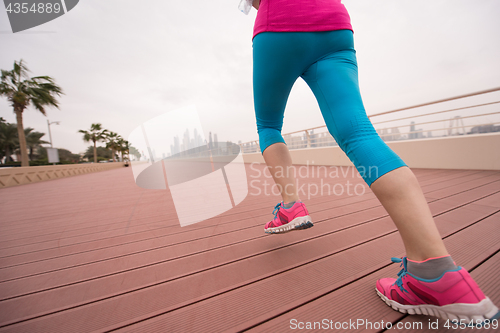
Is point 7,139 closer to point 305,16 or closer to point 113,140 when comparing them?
point 113,140

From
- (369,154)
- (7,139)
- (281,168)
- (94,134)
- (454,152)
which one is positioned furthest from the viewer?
(94,134)

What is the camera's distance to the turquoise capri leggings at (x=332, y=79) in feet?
1.63

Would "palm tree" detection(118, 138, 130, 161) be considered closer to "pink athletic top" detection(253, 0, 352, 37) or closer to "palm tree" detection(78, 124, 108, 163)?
"palm tree" detection(78, 124, 108, 163)

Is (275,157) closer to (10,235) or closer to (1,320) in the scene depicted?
(1,320)

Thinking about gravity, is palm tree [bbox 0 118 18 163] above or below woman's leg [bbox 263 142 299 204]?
above

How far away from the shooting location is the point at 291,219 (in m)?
0.77

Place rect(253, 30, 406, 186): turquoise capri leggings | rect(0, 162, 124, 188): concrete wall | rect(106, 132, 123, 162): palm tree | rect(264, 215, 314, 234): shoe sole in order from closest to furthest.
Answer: rect(253, 30, 406, 186): turquoise capri leggings, rect(264, 215, 314, 234): shoe sole, rect(0, 162, 124, 188): concrete wall, rect(106, 132, 123, 162): palm tree

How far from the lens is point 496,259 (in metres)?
0.63

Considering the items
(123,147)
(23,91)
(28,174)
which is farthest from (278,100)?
(123,147)

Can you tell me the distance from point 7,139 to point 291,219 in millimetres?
37142

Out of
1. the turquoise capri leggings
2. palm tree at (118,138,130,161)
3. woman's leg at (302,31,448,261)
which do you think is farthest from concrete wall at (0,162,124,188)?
palm tree at (118,138,130,161)

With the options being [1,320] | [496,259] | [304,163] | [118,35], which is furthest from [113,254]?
[118,35]

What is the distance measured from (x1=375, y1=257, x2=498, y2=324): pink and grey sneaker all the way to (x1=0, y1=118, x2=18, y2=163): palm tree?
121 ft

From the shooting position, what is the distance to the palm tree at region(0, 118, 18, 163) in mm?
22938
